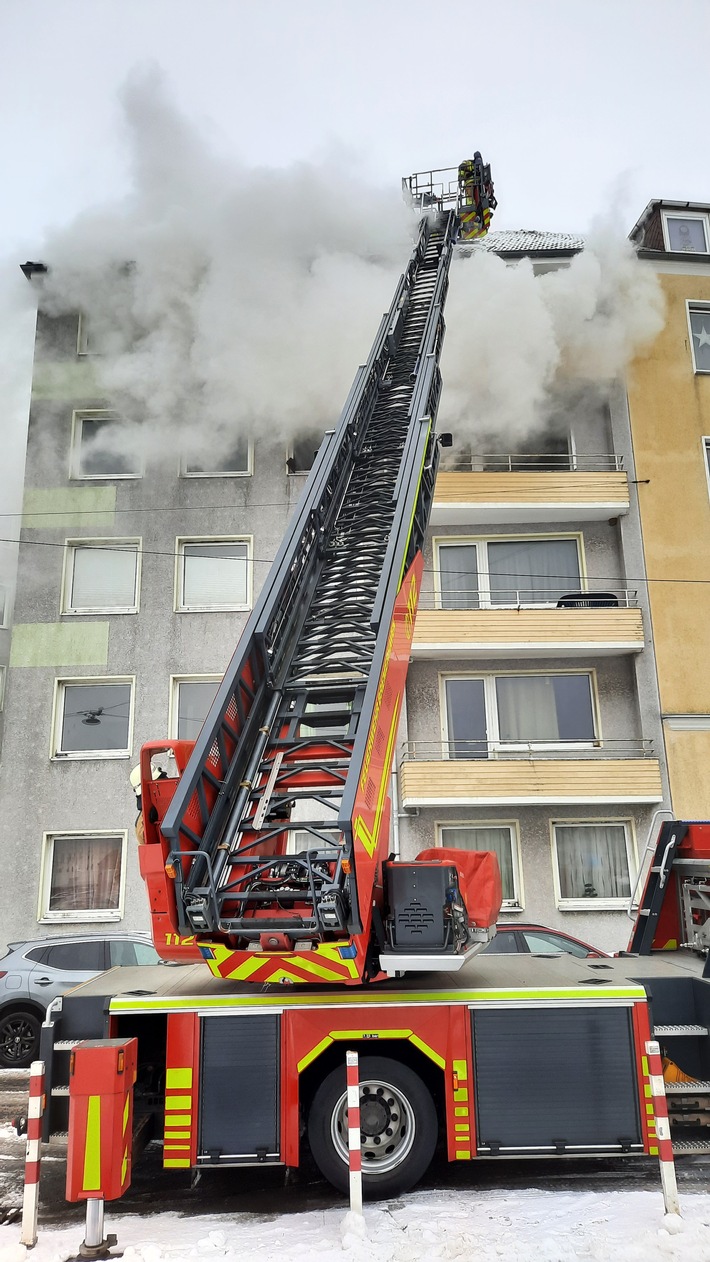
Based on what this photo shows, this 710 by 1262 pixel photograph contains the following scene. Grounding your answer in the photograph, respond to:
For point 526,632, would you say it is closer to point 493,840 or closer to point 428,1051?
point 493,840

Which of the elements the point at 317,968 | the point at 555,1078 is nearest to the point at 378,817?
the point at 317,968

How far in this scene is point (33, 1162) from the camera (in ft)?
17.3

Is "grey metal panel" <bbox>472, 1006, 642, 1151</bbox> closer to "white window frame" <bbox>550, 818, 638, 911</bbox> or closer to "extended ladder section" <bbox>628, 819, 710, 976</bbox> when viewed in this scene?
"extended ladder section" <bbox>628, 819, 710, 976</bbox>

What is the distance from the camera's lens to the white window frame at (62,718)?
53.8ft

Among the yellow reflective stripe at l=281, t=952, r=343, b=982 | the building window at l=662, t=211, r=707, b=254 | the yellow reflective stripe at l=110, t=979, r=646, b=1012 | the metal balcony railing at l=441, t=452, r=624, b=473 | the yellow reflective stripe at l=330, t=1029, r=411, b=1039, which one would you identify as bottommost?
the yellow reflective stripe at l=330, t=1029, r=411, b=1039

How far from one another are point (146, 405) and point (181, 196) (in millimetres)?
4422

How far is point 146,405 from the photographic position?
18094 mm

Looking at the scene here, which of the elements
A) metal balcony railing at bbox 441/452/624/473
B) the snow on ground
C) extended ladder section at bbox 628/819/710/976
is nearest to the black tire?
the snow on ground

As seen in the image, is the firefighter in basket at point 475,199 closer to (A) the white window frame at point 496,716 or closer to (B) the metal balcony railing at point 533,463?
(B) the metal balcony railing at point 533,463

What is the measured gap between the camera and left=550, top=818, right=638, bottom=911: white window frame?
15.7 m

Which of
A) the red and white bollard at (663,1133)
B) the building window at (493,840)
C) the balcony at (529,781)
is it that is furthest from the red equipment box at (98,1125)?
the building window at (493,840)

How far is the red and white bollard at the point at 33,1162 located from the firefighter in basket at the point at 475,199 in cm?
1363

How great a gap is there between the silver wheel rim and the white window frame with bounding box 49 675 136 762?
442 inches

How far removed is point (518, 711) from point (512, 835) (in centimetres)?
237
